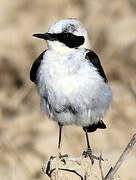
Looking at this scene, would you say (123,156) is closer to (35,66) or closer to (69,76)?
(69,76)

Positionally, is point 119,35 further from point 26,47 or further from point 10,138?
point 10,138

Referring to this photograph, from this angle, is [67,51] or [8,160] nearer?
[67,51]

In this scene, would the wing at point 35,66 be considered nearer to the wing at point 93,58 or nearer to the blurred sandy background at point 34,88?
the wing at point 93,58

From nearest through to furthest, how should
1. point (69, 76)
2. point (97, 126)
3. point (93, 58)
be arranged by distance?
point (69, 76), point (93, 58), point (97, 126)

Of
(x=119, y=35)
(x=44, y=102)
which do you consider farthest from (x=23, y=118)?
(x=44, y=102)

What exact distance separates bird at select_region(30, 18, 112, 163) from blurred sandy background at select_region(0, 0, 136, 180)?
118 centimetres

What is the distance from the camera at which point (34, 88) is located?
33.5ft

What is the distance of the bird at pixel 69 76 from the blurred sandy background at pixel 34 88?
46.5 inches

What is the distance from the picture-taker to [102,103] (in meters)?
6.00

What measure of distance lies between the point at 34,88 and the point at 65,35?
4.47 metres

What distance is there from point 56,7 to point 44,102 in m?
6.06

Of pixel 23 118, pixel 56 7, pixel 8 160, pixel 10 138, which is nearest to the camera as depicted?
pixel 8 160

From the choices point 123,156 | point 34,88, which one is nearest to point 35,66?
point 123,156

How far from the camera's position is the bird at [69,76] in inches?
226
